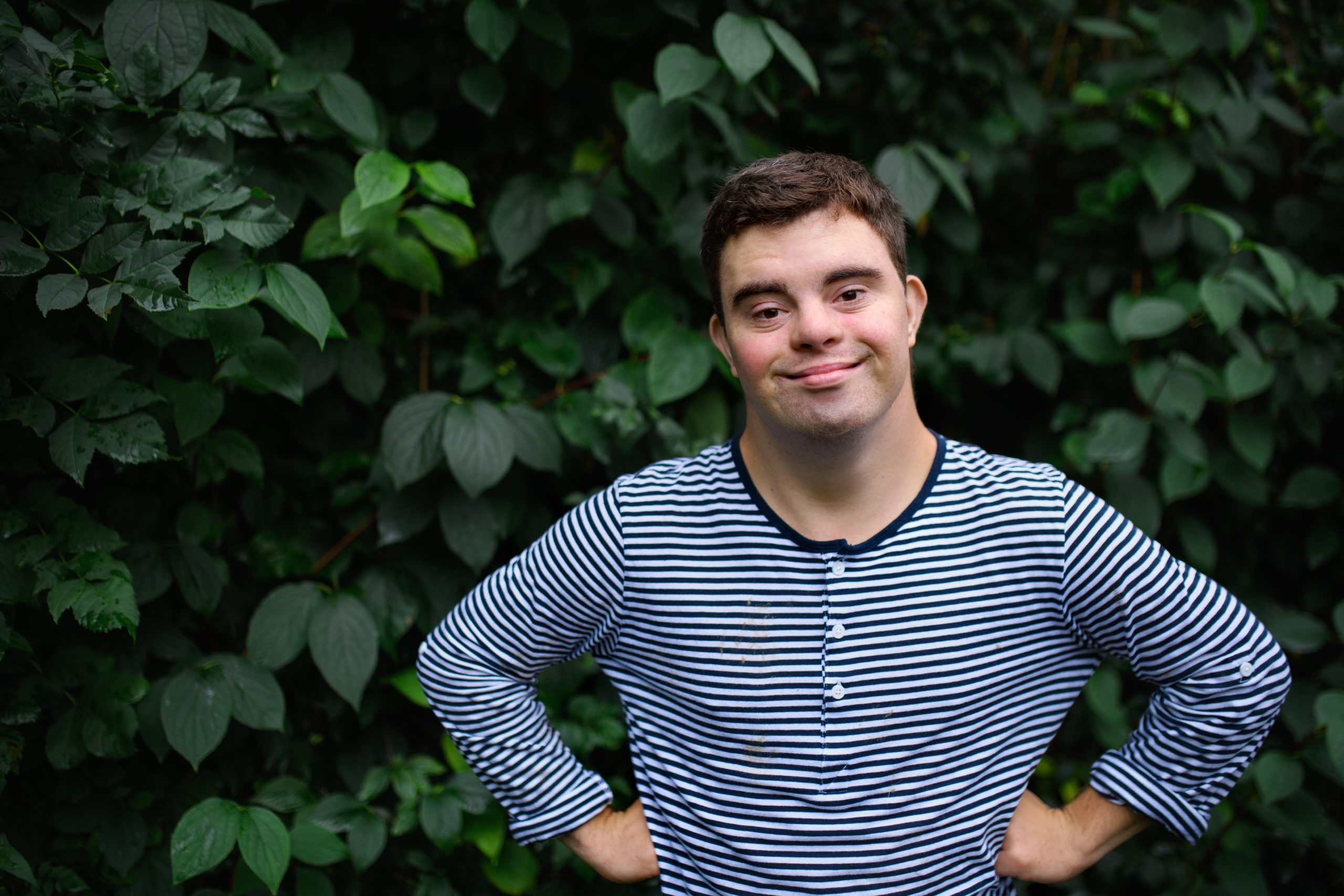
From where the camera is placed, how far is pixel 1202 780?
1.17 metres

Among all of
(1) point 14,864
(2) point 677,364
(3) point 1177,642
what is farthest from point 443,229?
(3) point 1177,642

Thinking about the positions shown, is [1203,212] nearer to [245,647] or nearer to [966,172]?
[966,172]

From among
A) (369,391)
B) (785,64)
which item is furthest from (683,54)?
(369,391)

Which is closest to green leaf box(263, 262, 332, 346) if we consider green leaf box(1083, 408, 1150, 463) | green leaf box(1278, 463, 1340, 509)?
green leaf box(1083, 408, 1150, 463)

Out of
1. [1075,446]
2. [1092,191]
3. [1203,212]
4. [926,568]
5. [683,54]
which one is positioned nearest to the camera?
[926,568]

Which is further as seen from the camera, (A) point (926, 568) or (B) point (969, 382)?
(B) point (969, 382)

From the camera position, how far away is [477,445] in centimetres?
151

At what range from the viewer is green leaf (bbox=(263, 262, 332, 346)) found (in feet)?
4.10

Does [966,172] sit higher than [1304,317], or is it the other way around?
[966,172]

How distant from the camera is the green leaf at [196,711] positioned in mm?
1366

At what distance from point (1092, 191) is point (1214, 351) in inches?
18.5

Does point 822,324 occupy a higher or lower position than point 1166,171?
lower

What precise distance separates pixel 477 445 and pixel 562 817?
612 mm

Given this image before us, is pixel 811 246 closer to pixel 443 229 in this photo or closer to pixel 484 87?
pixel 443 229
